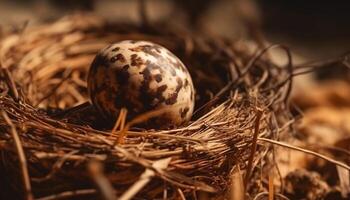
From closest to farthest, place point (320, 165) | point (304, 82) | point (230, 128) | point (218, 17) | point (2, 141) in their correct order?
point (2, 141) → point (230, 128) → point (320, 165) → point (304, 82) → point (218, 17)

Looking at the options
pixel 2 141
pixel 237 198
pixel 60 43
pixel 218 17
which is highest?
pixel 218 17

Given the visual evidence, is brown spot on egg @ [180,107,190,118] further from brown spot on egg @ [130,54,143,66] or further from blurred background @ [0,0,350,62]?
blurred background @ [0,0,350,62]

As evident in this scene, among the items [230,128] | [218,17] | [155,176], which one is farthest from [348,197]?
[218,17]

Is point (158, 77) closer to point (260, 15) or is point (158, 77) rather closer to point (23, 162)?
point (23, 162)

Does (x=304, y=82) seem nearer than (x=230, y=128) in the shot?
No

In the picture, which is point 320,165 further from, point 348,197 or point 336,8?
point 336,8

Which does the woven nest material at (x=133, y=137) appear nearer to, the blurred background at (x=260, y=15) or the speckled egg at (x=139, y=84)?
the speckled egg at (x=139, y=84)

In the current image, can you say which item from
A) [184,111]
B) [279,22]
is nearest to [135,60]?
[184,111]
